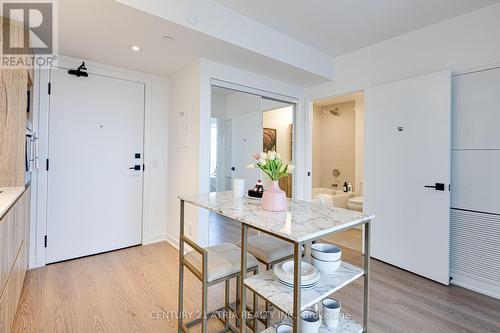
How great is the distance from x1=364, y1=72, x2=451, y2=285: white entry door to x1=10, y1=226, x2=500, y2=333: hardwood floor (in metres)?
0.26

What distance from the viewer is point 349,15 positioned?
245 centimetres

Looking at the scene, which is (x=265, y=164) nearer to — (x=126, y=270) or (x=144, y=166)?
(x=126, y=270)

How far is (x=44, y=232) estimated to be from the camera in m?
2.65

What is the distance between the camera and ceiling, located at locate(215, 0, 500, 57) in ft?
7.42

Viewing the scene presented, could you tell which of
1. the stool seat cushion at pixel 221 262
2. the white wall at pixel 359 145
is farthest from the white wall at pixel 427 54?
the stool seat cushion at pixel 221 262

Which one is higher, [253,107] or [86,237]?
[253,107]

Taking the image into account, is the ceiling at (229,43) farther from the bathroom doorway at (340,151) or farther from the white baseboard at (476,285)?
the white baseboard at (476,285)

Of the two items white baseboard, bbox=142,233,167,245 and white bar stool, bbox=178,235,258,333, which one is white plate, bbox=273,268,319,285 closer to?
white bar stool, bbox=178,235,258,333

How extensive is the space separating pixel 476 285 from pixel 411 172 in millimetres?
1158

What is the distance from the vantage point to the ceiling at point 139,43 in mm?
1938

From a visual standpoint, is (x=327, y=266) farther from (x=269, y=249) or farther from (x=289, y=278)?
(x=269, y=249)

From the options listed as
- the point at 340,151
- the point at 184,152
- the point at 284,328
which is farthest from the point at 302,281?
the point at 340,151

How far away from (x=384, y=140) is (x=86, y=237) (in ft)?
12.1

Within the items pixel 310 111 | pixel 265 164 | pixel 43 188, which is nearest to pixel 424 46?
pixel 310 111
